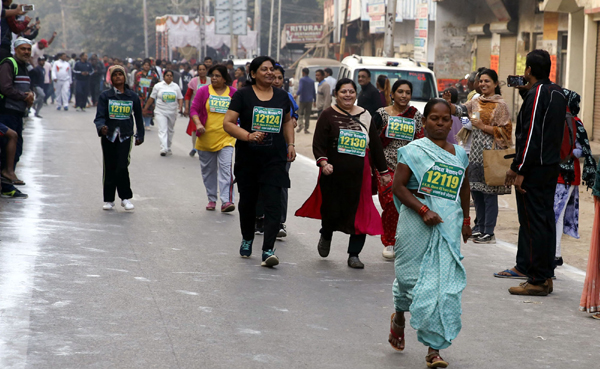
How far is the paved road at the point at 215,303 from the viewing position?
4859 millimetres

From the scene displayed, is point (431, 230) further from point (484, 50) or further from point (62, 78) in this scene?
point (62, 78)

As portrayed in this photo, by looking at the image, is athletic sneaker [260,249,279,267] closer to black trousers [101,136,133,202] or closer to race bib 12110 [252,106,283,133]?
race bib 12110 [252,106,283,133]

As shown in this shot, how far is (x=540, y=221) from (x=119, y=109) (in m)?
5.19

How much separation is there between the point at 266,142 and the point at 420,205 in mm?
2834

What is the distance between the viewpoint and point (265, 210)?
737 cm

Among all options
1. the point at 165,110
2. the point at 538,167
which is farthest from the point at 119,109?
the point at 165,110

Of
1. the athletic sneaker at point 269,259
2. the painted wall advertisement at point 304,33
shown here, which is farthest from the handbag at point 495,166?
the painted wall advertisement at point 304,33

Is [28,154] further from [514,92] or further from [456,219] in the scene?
[514,92]

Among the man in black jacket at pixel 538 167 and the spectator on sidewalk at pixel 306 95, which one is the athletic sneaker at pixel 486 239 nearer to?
the man in black jacket at pixel 538 167

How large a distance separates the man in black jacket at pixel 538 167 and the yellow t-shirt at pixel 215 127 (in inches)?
174

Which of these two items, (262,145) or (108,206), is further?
(108,206)

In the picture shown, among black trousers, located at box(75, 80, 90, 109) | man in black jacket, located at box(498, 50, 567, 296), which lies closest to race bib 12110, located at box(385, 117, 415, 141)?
man in black jacket, located at box(498, 50, 567, 296)

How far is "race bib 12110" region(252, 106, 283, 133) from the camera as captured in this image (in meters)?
7.33

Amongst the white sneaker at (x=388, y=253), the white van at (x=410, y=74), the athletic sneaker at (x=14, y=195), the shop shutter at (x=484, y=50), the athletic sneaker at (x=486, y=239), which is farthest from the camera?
the shop shutter at (x=484, y=50)
